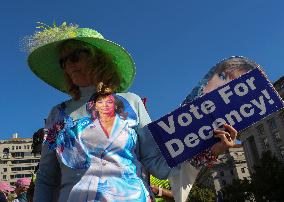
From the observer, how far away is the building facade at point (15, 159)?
370 ft

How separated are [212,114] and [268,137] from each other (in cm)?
6960

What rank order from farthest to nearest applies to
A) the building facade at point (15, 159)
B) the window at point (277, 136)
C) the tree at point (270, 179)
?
1. the building facade at point (15, 159)
2. the window at point (277, 136)
3. the tree at point (270, 179)

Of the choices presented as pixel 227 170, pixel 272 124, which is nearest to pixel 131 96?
pixel 272 124

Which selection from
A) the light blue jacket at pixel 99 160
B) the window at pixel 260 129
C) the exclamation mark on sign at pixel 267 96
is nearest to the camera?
the light blue jacket at pixel 99 160

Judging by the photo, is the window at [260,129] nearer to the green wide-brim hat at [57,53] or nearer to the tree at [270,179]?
the tree at [270,179]

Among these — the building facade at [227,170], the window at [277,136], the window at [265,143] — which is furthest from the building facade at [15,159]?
the window at [277,136]

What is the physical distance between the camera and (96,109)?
250 centimetres

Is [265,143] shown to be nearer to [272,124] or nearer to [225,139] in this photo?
[272,124]

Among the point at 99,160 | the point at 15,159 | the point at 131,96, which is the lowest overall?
the point at 99,160

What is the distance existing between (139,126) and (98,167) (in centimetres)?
41

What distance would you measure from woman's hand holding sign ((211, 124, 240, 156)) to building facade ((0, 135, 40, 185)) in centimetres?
11377

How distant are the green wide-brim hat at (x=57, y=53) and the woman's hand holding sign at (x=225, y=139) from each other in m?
0.77

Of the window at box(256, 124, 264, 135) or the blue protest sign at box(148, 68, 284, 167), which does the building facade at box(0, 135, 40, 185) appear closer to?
the window at box(256, 124, 264, 135)

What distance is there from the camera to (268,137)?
6931 cm
